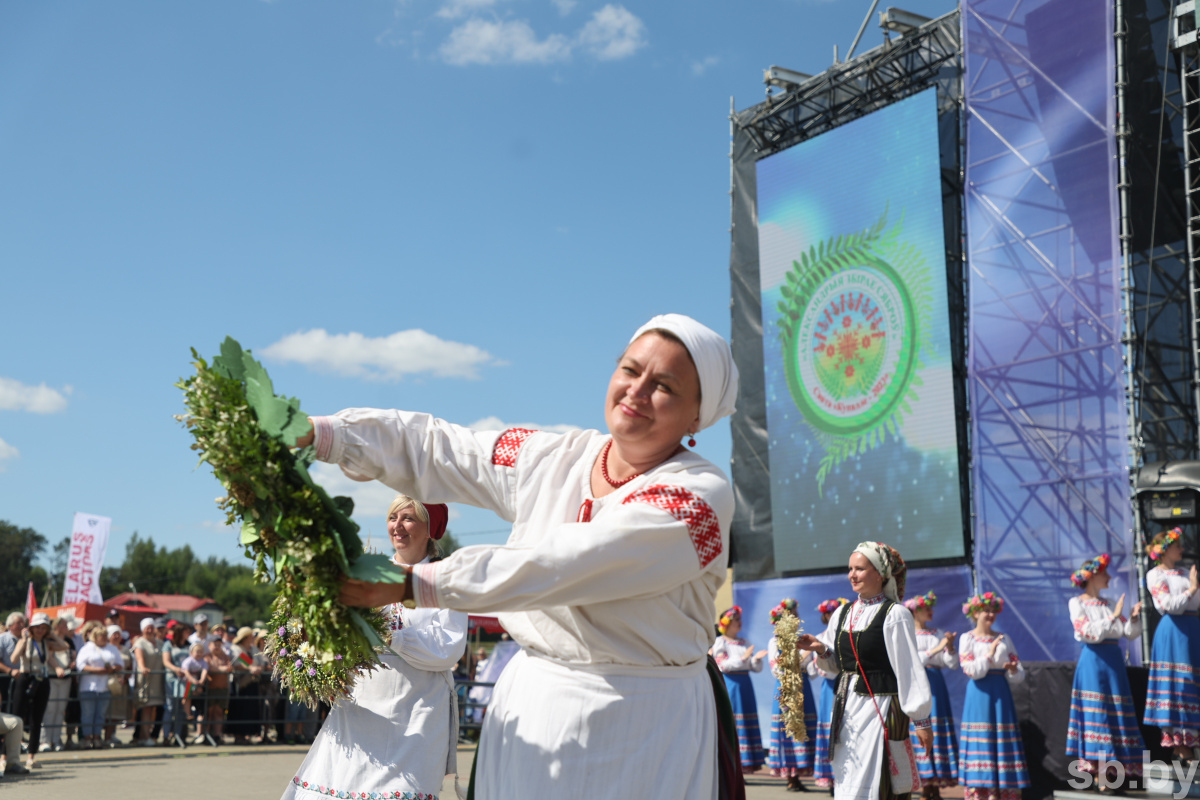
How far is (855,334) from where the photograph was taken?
50.4ft

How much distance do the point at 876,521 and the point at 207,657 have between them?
30.4ft

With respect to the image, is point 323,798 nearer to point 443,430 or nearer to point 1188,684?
point 443,430

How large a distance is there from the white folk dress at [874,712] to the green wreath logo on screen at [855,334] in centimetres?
927

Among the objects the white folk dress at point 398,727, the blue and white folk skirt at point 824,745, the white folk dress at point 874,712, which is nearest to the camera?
the white folk dress at point 398,727

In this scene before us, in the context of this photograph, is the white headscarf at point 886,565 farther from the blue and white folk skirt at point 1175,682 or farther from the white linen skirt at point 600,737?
the blue and white folk skirt at point 1175,682

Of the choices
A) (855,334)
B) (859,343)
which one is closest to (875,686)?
(859,343)

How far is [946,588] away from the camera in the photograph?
45.8ft

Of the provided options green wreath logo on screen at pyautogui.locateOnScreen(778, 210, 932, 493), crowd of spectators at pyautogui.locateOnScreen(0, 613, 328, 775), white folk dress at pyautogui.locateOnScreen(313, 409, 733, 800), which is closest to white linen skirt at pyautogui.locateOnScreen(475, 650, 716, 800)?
white folk dress at pyautogui.locateOnScreen(313, 409, 733, 800)

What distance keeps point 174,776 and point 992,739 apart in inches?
293

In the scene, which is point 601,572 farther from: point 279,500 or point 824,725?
point 824,725

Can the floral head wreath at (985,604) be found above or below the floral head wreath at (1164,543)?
below

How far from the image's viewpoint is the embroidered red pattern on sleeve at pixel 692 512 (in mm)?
2033

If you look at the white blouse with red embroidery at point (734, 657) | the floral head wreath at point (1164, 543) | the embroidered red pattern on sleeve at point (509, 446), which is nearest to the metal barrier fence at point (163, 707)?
the white blouse with red embroidery at point (734, 657)

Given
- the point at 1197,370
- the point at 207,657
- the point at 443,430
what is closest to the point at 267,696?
the point at 207,657
